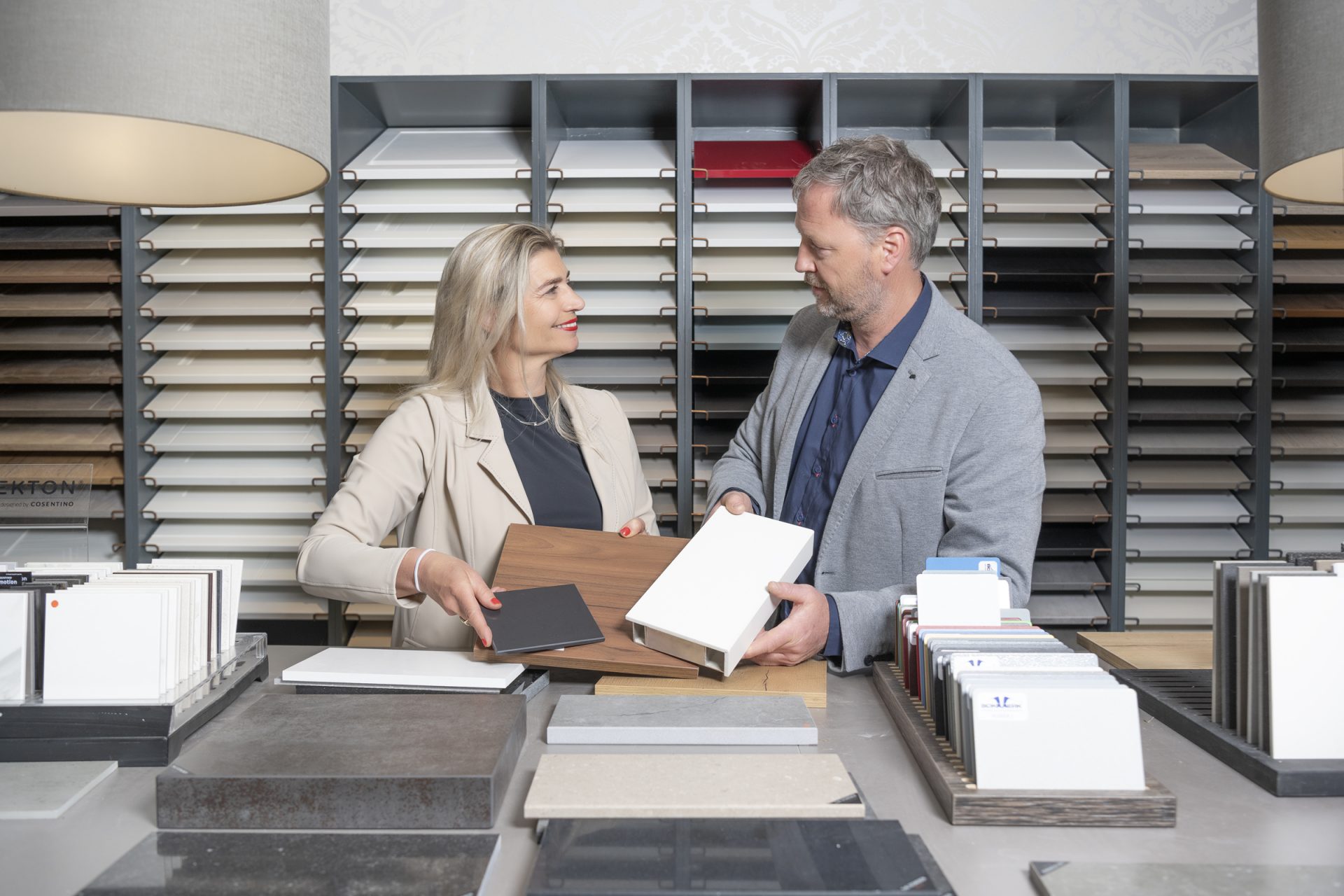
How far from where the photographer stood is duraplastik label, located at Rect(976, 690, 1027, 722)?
1.04 metres

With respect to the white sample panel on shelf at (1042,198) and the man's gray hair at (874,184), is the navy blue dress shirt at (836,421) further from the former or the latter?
the white sample panel on shelf at (1042,198)

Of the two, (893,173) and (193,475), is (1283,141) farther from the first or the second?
(193,475)

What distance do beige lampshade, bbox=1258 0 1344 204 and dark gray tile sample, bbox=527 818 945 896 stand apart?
0.95 meters

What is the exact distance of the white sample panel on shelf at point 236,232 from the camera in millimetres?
3088

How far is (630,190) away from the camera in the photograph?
3.11 metres

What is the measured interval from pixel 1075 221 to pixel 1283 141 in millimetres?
1973

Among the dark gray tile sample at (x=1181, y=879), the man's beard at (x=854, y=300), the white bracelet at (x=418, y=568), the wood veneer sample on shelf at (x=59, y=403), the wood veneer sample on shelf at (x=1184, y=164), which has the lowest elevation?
the dark gray tile sample at (x=1181, y=879)

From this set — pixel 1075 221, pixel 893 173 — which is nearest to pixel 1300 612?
pixel 893 173

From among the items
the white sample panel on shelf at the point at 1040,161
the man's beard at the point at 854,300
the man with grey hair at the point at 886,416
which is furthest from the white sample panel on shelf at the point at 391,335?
the white sample panel on shelf at the point at 1040,161

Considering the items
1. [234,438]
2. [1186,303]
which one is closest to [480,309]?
[234,438]

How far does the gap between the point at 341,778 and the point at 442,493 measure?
1.14 meters

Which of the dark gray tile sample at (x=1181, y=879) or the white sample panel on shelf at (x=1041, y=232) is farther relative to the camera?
the white sample panel on shelf at (x=1041, y=232)

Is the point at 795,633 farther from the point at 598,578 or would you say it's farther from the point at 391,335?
the point at 391,335

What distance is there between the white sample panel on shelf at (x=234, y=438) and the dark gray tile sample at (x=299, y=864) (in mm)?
2272
